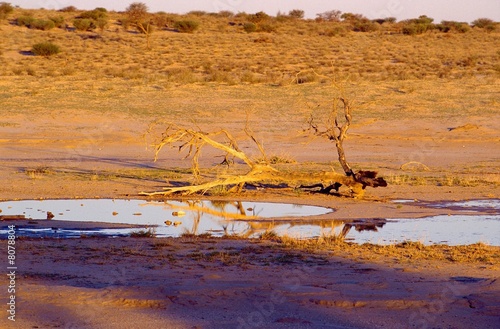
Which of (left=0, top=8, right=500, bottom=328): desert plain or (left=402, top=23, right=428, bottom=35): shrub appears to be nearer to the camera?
(left=0, top=8, right=500, bottom=328): desert plain

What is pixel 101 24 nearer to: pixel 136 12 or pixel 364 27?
pixel 136 12

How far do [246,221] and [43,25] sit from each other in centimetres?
4908

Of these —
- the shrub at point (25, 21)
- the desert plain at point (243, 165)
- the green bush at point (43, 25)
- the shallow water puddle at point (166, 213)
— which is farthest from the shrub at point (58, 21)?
the shallow water puddle at point (166, 213)

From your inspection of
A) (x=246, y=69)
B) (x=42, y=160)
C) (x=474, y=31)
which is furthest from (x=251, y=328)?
(x=474, y=31)

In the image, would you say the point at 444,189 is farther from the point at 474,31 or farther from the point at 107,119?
the point at 474,31

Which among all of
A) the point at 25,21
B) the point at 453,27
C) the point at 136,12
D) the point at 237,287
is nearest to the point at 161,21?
the point at 136,12

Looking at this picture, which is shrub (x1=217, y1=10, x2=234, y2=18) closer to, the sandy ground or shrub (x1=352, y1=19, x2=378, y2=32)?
shrub (x1=352, y1=19, x2=378, y2=32)

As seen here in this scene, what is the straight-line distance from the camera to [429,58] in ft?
174

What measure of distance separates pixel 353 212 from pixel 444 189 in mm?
3960

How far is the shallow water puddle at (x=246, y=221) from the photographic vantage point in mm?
12523

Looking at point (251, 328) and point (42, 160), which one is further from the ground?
point (251, 328)

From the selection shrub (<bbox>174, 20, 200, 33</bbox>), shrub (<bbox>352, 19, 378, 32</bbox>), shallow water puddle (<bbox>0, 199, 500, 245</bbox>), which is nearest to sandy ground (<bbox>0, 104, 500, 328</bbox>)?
shallow water puddle (<bbox>0, 199, 500, 245</bbox>)

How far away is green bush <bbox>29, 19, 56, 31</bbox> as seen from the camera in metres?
59.6

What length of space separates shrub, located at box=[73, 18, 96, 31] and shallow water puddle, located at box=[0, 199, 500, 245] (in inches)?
1786
